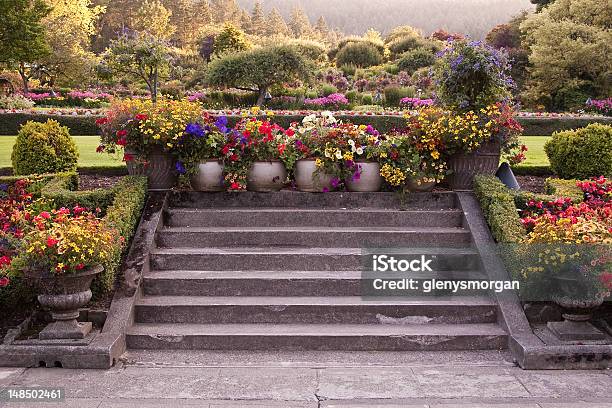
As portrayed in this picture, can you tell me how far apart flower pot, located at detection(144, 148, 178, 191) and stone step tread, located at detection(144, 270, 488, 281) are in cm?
145

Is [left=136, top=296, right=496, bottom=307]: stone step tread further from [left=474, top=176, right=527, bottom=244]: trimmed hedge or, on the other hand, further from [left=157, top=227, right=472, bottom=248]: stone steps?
[left=157, top=227, right=472, bottom=248]: stone steps

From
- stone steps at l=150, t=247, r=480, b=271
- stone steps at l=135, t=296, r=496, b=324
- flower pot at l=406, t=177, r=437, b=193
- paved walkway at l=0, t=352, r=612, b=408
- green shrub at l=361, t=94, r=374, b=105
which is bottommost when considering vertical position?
paved walkway at l=0, t=352, r=612, b=408

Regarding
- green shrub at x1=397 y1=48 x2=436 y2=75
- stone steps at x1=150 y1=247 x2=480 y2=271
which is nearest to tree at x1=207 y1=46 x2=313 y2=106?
green shrub at x1=397 y1=48 x2=436 y2=75

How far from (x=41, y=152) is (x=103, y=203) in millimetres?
2058

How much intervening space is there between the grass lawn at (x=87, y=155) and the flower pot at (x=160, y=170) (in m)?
1.92

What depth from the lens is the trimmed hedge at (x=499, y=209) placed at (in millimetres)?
6236

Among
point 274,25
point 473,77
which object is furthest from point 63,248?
point 274,25

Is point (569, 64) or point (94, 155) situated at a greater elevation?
point (569, 64)

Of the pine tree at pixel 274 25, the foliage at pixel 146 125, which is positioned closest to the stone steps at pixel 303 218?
the foliage at pixel 146 125

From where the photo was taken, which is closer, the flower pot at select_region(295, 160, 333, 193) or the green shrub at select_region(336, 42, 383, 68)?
the flower pot at select_region(295, 160, 333, 193)

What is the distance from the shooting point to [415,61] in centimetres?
3469

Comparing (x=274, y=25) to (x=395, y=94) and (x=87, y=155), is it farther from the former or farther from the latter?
(x=87, y=155)

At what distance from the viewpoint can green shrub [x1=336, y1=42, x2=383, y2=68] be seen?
39500mm

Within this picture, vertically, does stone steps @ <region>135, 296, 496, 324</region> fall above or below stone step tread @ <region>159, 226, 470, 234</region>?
below
